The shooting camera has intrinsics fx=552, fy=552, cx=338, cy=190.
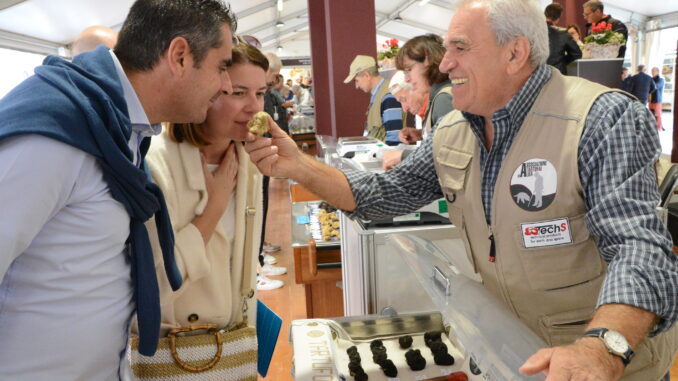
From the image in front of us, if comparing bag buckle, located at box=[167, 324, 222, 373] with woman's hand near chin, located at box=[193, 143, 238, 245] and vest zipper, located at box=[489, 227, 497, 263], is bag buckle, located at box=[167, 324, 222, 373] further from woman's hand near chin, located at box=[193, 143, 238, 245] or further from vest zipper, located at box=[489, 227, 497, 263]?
vest zipper, located at box=[489, 227, 497, 263]

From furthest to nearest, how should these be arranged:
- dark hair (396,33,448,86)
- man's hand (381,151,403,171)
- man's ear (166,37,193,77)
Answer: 1. dark hair (396,33,448,86)
2. man's hand (381,151,403,171)
3. man's ear (166,37,193,77)

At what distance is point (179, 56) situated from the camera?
1.37 metres

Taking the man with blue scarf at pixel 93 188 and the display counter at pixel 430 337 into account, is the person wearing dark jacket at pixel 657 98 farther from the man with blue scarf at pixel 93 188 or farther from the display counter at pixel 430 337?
the man with blue scarf at pixel 93 188

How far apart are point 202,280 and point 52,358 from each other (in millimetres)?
544

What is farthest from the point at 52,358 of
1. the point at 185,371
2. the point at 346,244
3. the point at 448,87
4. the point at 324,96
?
the point at 324,96

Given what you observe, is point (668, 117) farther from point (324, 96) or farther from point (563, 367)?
point (563, 367)

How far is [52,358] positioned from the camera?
1.19m

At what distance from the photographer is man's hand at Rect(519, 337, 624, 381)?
949mm

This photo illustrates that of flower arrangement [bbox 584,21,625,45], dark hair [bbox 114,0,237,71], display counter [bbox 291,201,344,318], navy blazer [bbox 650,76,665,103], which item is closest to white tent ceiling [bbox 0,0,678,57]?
dark hair [bbox 114,0,237,71]

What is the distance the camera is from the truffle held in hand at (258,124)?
1.74 m

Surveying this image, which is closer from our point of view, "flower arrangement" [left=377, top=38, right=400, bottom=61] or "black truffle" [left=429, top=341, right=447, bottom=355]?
"black truffle" [left=429, top=341, right=447, bottom=355]

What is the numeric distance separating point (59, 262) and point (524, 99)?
1.27 meters

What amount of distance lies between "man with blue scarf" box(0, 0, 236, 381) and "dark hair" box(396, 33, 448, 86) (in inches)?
87.9

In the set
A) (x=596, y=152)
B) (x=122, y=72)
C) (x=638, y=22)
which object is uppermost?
(x=638, y=22)
